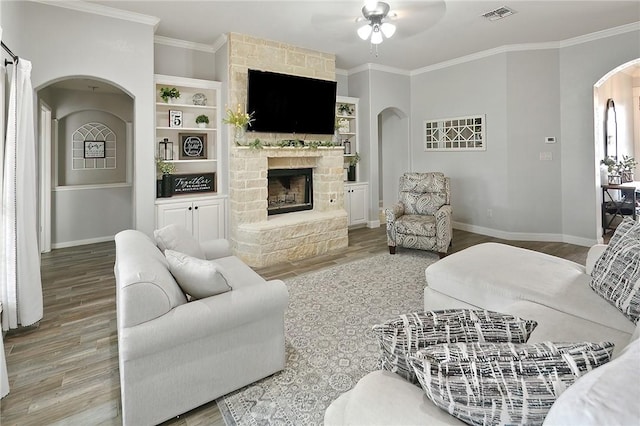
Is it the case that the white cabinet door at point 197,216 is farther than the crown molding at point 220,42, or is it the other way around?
the crown molding at point 220,42

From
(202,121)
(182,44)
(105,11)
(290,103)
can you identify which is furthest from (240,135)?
(105,11)

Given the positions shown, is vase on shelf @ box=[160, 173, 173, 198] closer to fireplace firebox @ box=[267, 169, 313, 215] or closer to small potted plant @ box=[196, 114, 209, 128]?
small potted plant @ box=[196, 114, 209, 128]

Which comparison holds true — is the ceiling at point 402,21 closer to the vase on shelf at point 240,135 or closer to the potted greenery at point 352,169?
the vase on shelf at point 240,135

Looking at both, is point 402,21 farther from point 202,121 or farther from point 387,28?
point 202,121

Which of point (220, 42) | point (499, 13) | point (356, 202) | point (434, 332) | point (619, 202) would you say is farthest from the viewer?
point (356, 202)

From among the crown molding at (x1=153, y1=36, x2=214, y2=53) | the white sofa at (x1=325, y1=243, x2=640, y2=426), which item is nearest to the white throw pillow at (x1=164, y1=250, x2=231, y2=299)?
the white sofa at (x1=325, y1=243, x2=640, y2=426)

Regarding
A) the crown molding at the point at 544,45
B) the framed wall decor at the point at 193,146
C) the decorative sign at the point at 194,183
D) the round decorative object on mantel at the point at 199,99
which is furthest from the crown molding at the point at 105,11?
the crown molding at the point at 544,45

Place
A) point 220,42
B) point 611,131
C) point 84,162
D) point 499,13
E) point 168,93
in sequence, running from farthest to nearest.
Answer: point 611,131, point 84,162, point 220,42, point 168,93, point 499,13

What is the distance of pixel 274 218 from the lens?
5066 mm

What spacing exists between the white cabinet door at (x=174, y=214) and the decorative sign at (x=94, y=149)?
241 cm

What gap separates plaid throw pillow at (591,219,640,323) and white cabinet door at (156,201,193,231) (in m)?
4.11

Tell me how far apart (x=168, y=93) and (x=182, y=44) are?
2.75 feet

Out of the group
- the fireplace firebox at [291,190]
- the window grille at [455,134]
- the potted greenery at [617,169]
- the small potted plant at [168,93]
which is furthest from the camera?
the window grille at [455,134]

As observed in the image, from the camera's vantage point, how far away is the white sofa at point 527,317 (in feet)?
2.23
